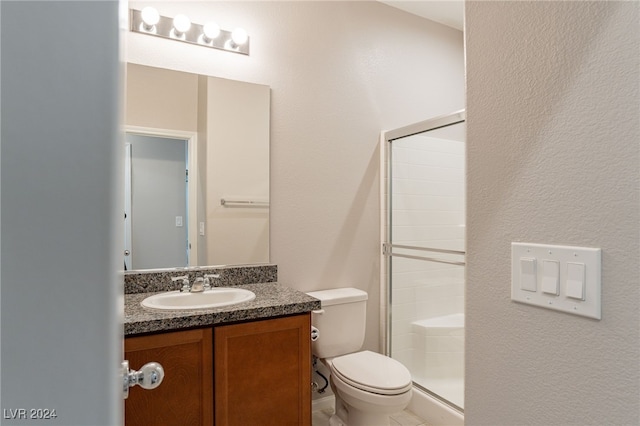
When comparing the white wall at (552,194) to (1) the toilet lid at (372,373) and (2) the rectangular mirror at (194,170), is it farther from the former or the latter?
(2) the rectangular mirror at (194,170)

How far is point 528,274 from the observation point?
0.76 m

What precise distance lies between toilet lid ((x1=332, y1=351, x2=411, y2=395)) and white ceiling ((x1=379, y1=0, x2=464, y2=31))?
2360 mm

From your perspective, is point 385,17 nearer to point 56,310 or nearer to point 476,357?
point 476,357

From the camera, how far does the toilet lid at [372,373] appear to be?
171 centimetres

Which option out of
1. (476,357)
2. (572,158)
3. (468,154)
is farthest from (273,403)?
(572,158)

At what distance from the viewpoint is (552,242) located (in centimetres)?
73

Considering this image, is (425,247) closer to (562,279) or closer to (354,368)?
(354,368)

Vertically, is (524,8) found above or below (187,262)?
above

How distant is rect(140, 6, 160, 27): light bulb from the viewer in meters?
1.80

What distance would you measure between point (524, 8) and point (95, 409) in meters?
0.98

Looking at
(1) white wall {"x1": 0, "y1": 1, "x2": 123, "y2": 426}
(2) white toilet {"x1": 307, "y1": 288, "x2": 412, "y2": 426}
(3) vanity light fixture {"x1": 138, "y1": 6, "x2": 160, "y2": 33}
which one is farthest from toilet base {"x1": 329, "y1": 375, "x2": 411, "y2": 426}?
(3) vanity light fixture {"x1": 138, "y1": 6, "x2": 160, "y2": 33}

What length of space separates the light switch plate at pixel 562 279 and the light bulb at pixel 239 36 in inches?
71.6

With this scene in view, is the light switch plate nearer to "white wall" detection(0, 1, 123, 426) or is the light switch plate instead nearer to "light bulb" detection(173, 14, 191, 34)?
"white wall" detection(0, 1, 123, 426)

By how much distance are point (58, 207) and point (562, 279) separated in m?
0.81
